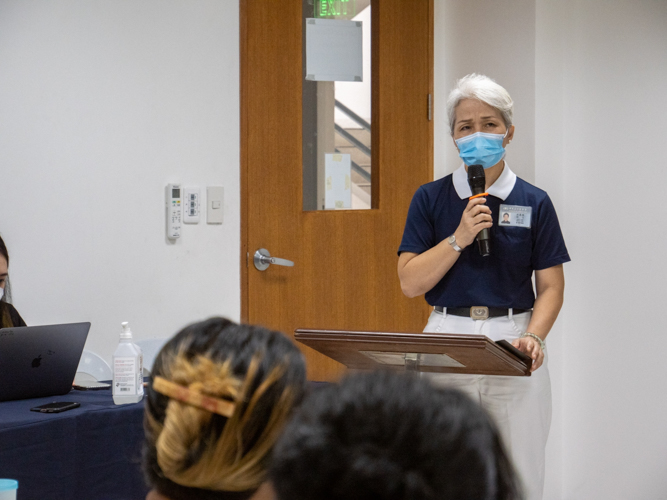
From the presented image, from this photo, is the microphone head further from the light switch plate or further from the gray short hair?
the light switch plate

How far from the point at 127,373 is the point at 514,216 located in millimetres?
1174

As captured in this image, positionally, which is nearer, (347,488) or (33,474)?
(347,488)

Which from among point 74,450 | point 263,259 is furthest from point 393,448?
point 263,259

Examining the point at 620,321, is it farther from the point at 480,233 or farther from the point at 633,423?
the point at 480,233

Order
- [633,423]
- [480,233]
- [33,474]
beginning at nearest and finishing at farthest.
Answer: [33,474]
[480,233]
[633,423]

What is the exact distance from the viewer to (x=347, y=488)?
0.53 m

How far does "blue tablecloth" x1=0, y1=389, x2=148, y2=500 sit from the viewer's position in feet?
5.65

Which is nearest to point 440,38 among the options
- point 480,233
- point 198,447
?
point 480,233

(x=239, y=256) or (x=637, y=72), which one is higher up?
(x=637, y=72)

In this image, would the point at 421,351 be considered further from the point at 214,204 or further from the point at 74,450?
the point at 214,204

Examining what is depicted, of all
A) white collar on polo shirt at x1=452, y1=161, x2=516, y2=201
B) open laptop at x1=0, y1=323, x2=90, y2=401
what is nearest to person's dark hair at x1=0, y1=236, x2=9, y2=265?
open laptop at x1=0, y1=323, x2=90, y2=401

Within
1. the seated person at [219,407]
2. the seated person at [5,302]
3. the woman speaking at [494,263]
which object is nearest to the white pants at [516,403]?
the woman speaking at [494,263]

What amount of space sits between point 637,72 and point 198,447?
270cm

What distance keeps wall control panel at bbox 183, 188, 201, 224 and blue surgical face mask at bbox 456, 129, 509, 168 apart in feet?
5.04
